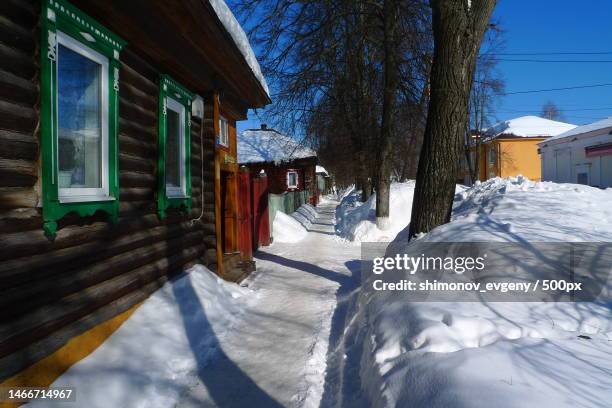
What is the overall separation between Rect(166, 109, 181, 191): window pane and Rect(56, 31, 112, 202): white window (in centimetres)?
164

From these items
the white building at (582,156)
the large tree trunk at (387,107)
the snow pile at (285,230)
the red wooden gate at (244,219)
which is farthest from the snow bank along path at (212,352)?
the white building at (582,156)

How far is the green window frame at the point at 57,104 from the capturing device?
2.84 meters

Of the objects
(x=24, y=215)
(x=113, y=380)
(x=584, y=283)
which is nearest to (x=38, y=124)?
(x=24, y=215)

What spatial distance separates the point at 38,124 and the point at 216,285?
10.9 feet

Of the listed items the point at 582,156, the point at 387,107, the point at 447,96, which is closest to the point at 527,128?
the point at 582,156

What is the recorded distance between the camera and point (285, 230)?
1346cm

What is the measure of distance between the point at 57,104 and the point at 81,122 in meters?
0.38

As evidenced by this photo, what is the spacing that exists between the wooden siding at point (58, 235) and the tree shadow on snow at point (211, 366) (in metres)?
0.38

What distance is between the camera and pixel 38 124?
2.81 meters

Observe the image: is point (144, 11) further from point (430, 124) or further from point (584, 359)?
point (584, 359)

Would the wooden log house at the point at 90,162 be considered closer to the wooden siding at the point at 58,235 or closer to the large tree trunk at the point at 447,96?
the wooden siding at the point at 58,235

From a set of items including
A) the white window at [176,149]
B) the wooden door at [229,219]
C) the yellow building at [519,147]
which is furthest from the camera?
the yellow building at [519,147]

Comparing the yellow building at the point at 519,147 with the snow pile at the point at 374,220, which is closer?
the snow pile at the point at 374,220

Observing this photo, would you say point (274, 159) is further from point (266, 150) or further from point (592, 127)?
point (592, 127)
